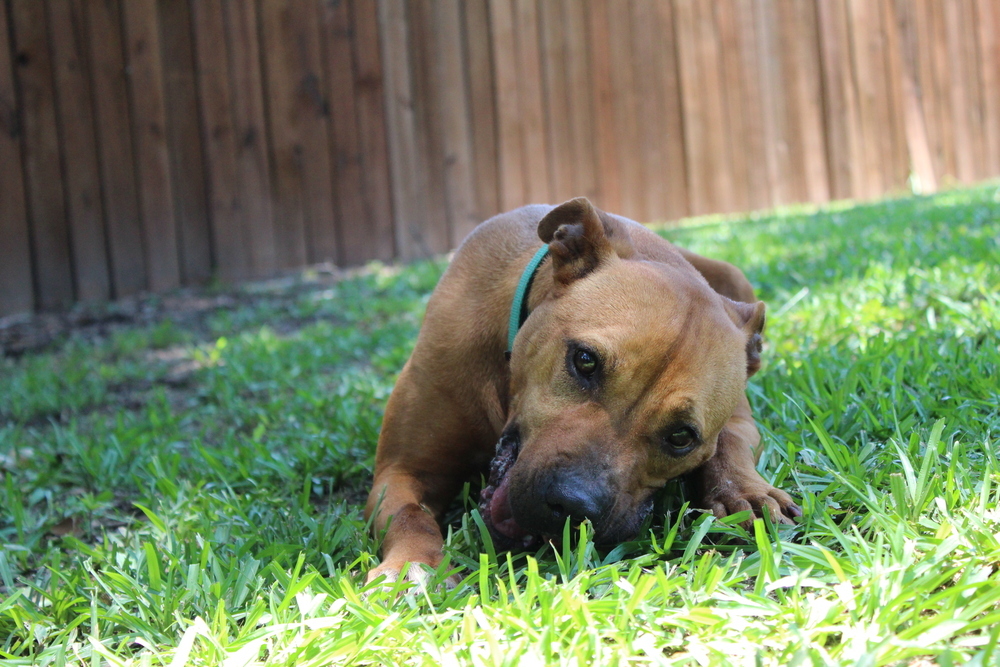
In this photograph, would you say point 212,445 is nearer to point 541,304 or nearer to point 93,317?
point 541,304

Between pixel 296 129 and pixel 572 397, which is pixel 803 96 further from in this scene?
pixel 572 397

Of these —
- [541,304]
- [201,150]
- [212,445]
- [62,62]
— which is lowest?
[212,445]

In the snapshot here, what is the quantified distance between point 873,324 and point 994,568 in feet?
7.48

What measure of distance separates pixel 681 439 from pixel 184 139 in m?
5.58

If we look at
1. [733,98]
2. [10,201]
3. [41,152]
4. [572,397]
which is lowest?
[572,397]

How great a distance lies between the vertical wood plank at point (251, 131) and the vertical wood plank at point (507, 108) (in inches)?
84.6

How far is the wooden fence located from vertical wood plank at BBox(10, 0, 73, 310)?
0.01 metres

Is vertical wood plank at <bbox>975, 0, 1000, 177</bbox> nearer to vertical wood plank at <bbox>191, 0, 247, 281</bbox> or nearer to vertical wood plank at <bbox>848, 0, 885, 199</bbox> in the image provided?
vertical wood plank at <bbox>848, 0, 885, 199</bbox>

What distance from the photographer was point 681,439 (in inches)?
84.8

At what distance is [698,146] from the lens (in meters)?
9.38

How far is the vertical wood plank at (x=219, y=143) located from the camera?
6.73 metres

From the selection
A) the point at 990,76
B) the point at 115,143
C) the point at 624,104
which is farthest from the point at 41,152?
the point at 990,76

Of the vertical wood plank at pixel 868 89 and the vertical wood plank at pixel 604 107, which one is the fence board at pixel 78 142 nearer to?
the vertical wood plank at pixel 604 107

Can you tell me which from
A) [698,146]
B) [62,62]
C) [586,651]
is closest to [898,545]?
[586,651]
